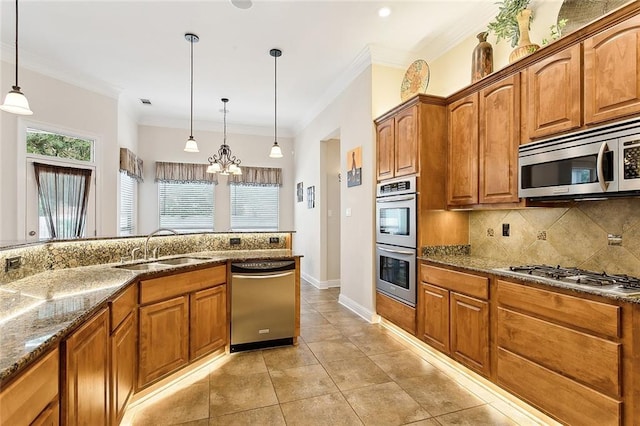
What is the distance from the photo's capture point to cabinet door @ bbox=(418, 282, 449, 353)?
9.09ft

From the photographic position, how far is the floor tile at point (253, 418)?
2070 mm

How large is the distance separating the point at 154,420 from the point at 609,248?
3.23 m

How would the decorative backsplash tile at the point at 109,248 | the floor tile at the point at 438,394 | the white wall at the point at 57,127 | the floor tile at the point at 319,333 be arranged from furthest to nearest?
the white wall at the point at 57,127
the floor tile at the point at 319,333
the floor tile at the point at 438,394
the decorative backsplash tile at the point at 109,248

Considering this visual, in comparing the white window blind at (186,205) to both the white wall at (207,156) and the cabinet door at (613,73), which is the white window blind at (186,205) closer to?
the white wall at (207,156)

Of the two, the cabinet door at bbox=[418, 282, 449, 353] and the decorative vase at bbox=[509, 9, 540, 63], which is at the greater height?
the decorative vase at bbox=[509, 9, 540, 63]

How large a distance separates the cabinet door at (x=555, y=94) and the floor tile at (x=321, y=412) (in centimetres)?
235

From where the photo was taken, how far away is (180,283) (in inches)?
100

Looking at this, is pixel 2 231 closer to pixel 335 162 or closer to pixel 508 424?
pixel 335 162

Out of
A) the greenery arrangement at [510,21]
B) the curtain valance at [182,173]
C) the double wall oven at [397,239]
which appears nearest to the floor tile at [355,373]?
the double wall oven at [397,239]

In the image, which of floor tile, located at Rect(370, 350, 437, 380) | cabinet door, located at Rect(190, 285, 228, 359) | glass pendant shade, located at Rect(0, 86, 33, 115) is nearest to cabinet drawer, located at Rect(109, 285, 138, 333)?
cabinet door, located at Rect(190, 285, 228, 359)

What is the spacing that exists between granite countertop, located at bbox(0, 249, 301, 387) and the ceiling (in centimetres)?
251

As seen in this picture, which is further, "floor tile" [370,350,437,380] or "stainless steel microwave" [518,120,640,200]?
"floor tile" [370,350,437,380]

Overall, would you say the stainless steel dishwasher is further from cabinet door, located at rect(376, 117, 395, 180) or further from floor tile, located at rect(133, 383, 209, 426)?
cabinet door, located at rect(376, 117, 395, 180)

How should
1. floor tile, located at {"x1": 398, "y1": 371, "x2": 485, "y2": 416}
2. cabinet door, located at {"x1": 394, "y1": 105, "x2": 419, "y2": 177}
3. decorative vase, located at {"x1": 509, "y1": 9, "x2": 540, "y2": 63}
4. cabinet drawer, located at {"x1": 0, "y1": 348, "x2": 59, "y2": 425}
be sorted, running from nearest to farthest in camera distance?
cabinet drawer, located at {"x1": 0, "y1": 348, "x2": 59, "y2": 425} < floor tile, located at {"x1": 398, "y1": 371, "x2": 485, "y2": 416} < decorative vase, located at {"x1": 509, "y1": 9, "x2": 540, "y2": 63} < cabinet door, located at {"x1": 394, "y1": 105, "x2": 419, "y2": 177}
